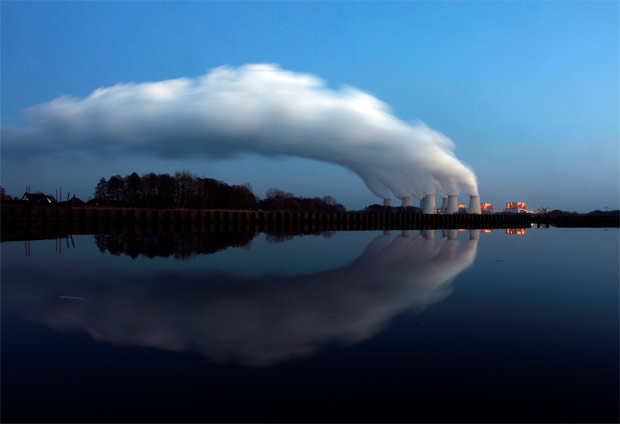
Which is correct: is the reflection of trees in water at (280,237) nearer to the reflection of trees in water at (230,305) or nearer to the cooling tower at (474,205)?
the reflection of trees in water at (230,305)

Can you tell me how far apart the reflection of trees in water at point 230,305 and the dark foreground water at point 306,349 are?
0.15 feet

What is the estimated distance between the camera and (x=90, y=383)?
4746mm

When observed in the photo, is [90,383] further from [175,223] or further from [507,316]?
[175,223]

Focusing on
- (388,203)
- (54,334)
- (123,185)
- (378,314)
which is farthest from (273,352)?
(123,185)

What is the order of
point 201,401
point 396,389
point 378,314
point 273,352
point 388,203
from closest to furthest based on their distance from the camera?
point 201,401
point 396,389
point 273,352
point 378,314
point 388,203

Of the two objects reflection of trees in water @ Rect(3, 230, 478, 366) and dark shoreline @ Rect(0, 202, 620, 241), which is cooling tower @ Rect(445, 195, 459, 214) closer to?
dark shoreline @ Rect(0, 202, 620, 241)

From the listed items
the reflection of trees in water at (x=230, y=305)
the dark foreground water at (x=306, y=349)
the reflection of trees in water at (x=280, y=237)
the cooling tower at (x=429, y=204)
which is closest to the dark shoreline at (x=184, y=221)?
the reflection of trees in water at (x=280, y=237)

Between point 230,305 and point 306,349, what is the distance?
130 inches

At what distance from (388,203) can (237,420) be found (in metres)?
95.5

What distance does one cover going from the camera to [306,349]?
5977mm

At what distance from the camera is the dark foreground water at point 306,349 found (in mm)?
4270

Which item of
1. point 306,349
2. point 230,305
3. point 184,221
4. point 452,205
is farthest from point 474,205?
point 306,349

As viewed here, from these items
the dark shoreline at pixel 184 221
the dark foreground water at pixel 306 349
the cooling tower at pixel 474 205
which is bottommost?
the dark foreground water at pixel 306 349

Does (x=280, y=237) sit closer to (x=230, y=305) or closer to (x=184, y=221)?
(x=184, y=221)
